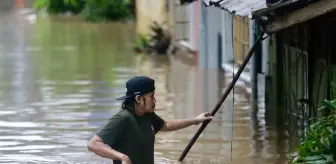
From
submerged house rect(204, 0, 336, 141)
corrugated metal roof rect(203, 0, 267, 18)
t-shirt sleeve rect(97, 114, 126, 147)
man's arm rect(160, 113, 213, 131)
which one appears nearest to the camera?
t-shirt sleeve rect(97, 114, 126, 147)

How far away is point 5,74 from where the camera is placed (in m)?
19.8

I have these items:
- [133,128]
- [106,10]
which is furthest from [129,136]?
[106,10]

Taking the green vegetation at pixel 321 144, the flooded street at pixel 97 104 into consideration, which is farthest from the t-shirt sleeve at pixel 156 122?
the flooded street at pixel 97 104

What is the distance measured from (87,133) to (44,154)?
144cm

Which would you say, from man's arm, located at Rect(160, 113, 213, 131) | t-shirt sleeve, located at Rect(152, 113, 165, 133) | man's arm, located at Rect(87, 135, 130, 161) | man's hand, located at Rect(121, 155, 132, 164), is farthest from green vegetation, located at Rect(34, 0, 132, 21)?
A: man's hand, located at Rect(121, 155, 132, 164)

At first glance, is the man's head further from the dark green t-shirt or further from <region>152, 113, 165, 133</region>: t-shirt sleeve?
<region>152, 113, 165, 133</region>: t-shirt sleeve

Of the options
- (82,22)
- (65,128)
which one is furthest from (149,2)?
(65,128)

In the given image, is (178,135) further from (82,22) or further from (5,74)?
(82,22)

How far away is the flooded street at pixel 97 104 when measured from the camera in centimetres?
1066

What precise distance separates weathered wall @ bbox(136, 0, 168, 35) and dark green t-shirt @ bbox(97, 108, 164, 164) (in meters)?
20.2

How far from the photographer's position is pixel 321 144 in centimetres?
633

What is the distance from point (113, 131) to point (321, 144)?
1.45m

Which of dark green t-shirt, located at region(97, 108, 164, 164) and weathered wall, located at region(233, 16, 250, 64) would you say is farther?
weathered wall, located at region(233, 16, 250, 64)

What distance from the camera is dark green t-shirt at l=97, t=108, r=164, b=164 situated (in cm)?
629
